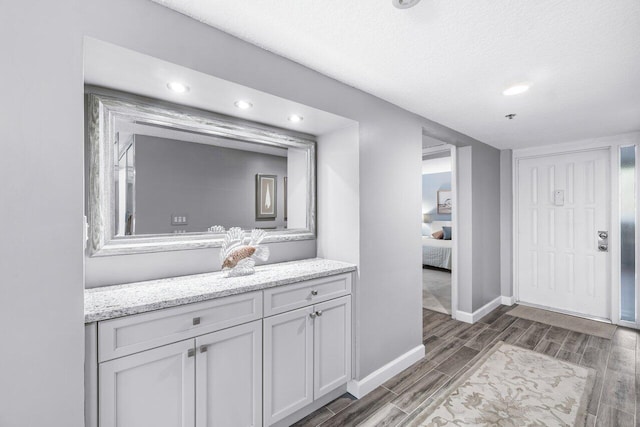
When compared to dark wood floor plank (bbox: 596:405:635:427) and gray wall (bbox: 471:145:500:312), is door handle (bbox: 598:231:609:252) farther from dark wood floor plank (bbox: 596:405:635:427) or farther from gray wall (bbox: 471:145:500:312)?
dark wood floor plank (bbox: 596:405:635:427)

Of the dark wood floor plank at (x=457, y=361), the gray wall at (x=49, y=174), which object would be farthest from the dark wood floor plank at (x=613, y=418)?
→ the gray wall at (x=49, y=174)

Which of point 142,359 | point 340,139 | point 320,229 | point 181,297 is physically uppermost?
point 340,139

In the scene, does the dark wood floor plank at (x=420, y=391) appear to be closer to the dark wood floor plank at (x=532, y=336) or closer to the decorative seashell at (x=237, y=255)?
the dark wood floor plank at (x=532, y=336)

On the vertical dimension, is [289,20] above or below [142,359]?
above

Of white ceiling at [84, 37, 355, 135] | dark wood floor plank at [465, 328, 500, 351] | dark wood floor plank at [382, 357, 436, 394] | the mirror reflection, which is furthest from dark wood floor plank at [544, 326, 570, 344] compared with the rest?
white ceiling at [84, 37, 355, 135]

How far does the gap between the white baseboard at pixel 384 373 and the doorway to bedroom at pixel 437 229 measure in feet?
4.85

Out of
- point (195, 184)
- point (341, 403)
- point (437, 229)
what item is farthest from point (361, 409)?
point (437, 229)

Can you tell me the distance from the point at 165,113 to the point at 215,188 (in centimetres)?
54

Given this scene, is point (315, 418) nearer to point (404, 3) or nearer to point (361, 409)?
point (361, 409)

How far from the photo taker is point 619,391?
2.19 m

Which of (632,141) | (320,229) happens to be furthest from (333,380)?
(632,141)

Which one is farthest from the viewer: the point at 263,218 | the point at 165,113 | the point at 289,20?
the point at 263,218

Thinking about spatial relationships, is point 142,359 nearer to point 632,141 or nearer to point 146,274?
point 146,274

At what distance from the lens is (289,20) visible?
1.39m
